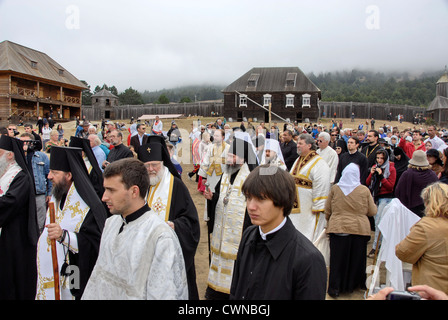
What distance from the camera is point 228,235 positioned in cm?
456

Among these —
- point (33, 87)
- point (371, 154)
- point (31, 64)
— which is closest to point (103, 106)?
point (33, 87)

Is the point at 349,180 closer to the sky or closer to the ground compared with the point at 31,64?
closer to the ground

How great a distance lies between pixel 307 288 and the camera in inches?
72.2

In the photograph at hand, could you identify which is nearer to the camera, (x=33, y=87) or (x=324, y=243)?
(x=324, y=243)

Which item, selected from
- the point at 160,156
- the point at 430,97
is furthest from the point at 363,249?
the point at 430,97

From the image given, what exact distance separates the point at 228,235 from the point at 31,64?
39603 millimetres

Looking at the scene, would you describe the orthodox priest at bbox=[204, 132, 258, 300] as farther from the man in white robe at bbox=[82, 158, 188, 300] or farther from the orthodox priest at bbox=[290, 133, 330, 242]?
the man in white robe at bbox=[82, 158, 188, 300]

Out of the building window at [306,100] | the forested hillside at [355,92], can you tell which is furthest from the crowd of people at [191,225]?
the forested hillside at [355,92]

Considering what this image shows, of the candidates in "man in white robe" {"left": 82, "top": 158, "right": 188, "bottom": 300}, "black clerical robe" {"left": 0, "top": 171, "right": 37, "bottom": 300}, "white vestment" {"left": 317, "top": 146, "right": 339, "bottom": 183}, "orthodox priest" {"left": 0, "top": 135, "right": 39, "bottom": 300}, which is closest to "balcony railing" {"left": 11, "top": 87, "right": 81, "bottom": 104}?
"orthodox priest" {"left": 0, "top": 135, "right": 39, "bottom": 300}

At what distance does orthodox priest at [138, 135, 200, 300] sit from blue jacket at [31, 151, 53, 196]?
331cm

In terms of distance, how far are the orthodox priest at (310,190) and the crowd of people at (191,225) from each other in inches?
0.6

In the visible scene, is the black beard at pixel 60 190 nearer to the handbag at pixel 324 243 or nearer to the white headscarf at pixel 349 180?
the white headscarf at pixel 349 180

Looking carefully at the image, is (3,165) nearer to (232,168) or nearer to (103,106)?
(232,168)

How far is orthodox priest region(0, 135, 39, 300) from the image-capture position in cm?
377
